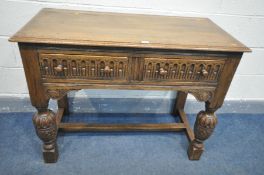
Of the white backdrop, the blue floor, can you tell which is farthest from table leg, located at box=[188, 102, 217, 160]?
the white backdrop

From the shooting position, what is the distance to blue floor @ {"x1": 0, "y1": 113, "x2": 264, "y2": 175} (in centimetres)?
131

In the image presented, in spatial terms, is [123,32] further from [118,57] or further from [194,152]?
[194,152]

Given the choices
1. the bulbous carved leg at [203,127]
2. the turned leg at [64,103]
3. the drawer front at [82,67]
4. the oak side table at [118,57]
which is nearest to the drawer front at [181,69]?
the oak side table at [118,57]

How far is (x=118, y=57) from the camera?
971mm

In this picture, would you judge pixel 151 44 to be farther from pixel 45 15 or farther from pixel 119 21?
pixel 45 15

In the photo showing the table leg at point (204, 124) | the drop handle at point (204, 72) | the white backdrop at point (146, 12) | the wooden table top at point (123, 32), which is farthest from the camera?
the white backdrop at point (146, 12)

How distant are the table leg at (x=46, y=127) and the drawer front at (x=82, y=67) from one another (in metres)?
0.22

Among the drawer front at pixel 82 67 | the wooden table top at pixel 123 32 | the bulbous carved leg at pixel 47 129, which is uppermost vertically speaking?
the wooden table top at pixel 123 32

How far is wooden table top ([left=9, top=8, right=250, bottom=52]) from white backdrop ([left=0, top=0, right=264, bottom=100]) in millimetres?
129

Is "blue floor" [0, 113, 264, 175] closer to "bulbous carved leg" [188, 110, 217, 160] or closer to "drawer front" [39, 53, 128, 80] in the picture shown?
"bulbous carved leg" [188, 110, 217, 160]

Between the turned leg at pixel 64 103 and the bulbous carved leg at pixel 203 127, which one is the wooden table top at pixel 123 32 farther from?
the turned leg at pixel 64 103

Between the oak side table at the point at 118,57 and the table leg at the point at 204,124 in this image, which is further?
the table leg at the point at 204,124

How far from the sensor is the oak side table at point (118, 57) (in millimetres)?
931

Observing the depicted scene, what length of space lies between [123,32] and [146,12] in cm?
46
